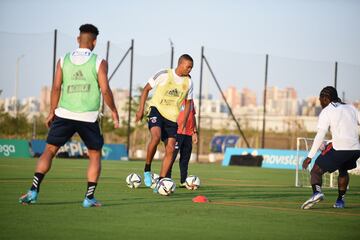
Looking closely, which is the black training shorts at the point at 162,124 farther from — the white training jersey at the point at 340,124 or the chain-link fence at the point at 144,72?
the chain-link fence at the point at 144,72

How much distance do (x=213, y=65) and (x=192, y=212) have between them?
2890cm

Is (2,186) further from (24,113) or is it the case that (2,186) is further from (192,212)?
(24,113)

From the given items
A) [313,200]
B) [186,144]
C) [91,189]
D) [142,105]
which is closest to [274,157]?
[186,144]

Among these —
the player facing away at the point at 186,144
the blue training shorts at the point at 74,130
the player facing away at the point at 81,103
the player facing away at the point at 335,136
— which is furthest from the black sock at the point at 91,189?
the player facing away at the point at 186,144

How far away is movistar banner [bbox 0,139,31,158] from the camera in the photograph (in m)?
Answer: 33.5

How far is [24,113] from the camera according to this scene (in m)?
45.6

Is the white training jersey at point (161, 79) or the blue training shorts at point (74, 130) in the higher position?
the white training jersey at point (161, 79)

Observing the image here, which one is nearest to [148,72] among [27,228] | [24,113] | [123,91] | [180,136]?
[123,91]

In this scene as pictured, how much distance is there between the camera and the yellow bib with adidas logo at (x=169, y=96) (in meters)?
14.5

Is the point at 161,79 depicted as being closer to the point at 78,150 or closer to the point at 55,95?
the point at 55,95

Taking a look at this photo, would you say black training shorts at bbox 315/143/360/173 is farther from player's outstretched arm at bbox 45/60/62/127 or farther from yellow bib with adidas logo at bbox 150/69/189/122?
player's outstretched arm at bbox 45/60/62/127

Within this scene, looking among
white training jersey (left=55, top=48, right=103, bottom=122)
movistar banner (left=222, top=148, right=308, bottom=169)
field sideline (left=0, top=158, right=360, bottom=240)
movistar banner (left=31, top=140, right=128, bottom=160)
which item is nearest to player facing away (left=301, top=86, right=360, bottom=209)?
field sideline (left=0, top=158, right=360, bottom=240)

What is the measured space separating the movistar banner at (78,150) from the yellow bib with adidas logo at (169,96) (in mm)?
19448

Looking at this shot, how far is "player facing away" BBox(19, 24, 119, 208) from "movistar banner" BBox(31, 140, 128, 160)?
22.6m
